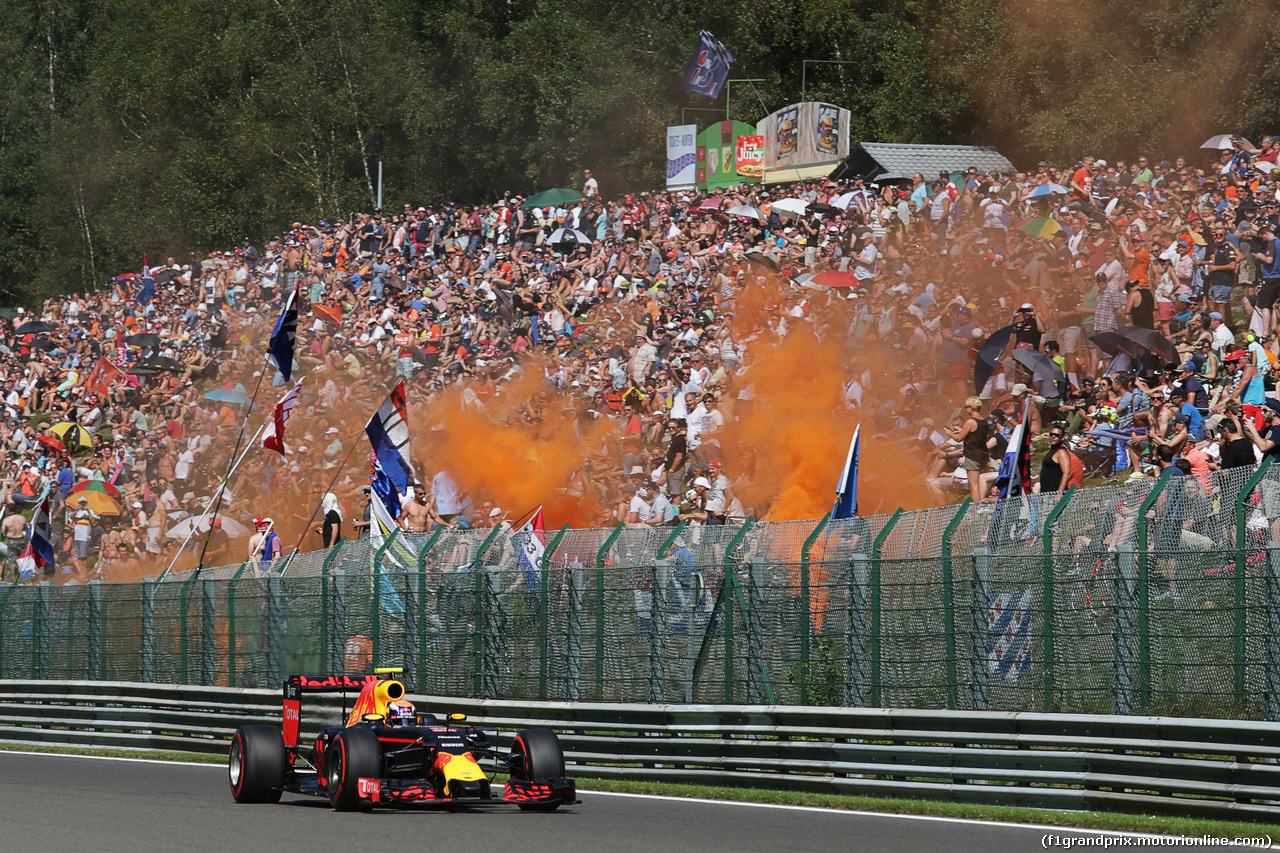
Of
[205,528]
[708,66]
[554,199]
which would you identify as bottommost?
[205,528]

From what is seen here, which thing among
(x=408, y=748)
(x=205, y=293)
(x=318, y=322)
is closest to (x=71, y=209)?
(x=205, y=293)

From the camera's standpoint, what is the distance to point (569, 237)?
34.7 meters

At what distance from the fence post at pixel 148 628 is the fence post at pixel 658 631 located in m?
7.52

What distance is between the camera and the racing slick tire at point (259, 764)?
40.2 feet

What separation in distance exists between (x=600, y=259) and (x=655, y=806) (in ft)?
68.5

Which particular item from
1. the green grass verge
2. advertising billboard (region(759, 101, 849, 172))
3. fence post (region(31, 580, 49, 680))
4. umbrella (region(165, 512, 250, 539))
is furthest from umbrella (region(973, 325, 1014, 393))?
advertising billboard (region(759, 101, 849, 172))

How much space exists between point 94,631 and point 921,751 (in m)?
11.6

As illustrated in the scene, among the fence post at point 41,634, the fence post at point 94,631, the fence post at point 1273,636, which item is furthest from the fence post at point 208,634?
the fence post at point 1273,636

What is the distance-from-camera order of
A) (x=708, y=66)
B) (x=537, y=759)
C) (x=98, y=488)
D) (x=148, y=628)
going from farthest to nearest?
1. (x=708, y=66)
2. (x=98, y=488)
3. (x=148, y=628)
4. (x=537, y=759)

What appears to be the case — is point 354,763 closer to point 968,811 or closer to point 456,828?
point 456,828

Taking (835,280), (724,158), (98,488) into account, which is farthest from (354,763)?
(724,158)

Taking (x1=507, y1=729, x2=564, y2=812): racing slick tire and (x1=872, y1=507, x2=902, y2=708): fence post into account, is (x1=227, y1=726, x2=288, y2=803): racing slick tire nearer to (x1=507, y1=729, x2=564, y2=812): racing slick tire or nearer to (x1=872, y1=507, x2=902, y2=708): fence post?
(x1=507, y1=729, x2=564, y2=812): racing slick tire

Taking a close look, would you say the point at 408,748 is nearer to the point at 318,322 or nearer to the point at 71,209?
the point at 318,322

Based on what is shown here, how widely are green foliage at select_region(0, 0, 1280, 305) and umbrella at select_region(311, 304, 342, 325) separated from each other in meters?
18.3
